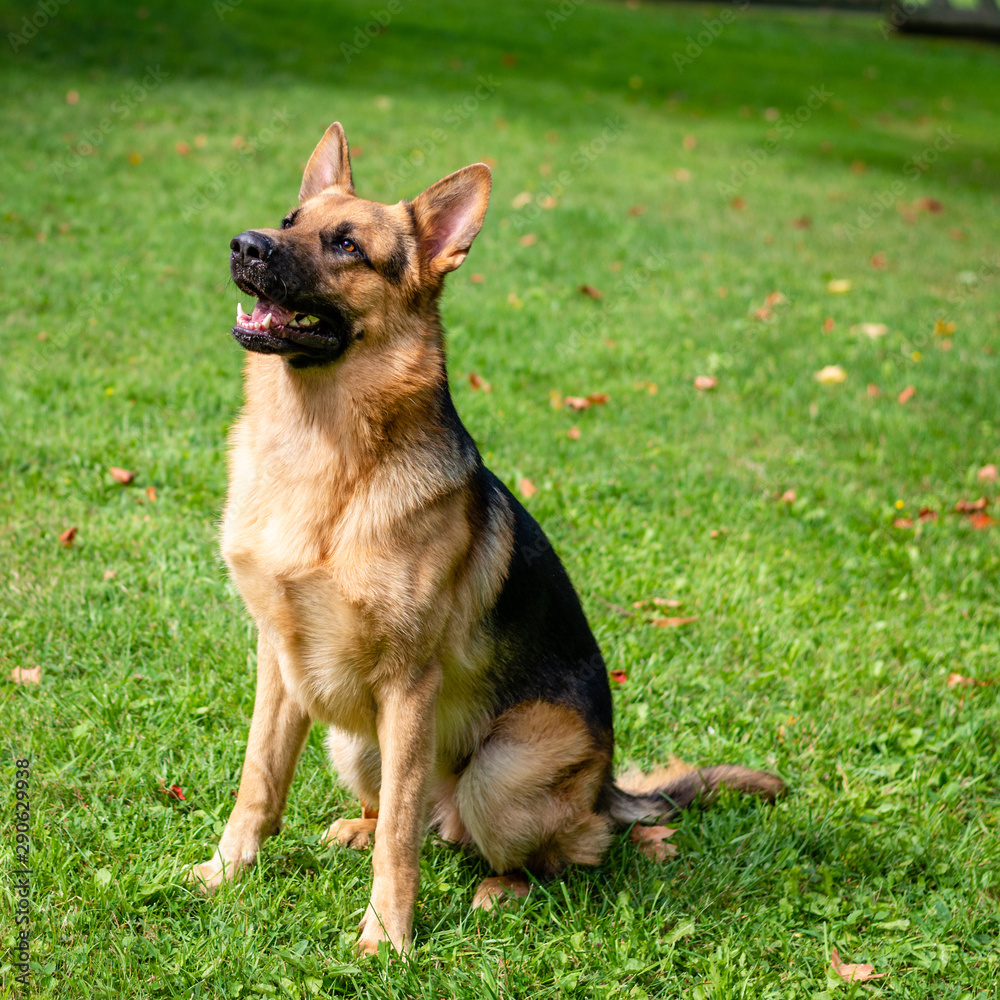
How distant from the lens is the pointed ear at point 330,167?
352 centimetres

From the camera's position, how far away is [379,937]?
116 inches

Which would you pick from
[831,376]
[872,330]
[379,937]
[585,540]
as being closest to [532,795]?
[379,937]

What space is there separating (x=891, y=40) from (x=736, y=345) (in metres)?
22.3

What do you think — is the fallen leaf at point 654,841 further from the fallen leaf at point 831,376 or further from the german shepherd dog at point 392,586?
the fallen leaf at point 831,376

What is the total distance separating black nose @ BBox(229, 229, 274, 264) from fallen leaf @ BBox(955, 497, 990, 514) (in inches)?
190

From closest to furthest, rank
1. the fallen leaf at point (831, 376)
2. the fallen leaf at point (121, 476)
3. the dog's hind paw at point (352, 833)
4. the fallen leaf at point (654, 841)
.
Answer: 1. the dog's hind paw at point (352, 833)
2. the fallen leaf at point (654, 841)
3. the fallen leaf at point (121, 476)
4. the fallen leaf at point (831, 376)

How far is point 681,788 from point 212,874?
5.67 ft

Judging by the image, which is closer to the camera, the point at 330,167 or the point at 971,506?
the point at 330,167

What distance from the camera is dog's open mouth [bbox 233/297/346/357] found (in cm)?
286

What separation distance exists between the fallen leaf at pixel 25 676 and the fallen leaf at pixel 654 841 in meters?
2.43

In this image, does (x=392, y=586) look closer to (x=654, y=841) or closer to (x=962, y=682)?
(x=654, y=841)

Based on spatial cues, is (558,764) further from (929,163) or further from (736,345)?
(929,163)

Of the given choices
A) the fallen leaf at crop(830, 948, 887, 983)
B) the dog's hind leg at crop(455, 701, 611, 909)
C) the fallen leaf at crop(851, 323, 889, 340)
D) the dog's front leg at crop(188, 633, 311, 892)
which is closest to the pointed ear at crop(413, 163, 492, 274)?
the dog's front leg at crop(188, 633, 311, 892)

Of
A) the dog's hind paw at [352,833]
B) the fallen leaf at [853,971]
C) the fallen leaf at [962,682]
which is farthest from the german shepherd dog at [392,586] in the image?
the fallen leaf at [962,682]
